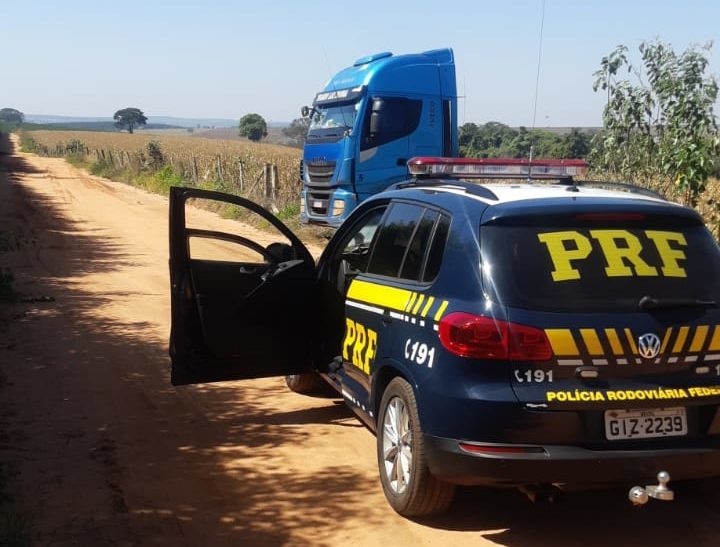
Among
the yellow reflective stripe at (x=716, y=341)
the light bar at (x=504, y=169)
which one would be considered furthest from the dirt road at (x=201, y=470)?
the light bar at (x=504, y=169)

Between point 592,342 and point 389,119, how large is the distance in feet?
33.4

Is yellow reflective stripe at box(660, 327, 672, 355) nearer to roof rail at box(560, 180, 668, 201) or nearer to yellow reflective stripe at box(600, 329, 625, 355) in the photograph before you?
yellow reflective stripe at box(600, 329, 625, 355)

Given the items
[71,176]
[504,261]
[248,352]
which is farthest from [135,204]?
[504,261]

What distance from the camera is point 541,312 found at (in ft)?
11.8

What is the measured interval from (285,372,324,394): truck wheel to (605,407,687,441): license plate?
3.31 metres

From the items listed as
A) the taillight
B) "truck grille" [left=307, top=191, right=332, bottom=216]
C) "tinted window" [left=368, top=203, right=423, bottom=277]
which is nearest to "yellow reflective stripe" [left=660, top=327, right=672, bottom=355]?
the taillight

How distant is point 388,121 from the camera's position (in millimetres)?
13336

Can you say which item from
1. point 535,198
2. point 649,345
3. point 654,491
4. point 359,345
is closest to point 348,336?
point 359,345

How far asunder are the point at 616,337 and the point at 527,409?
1.73ft

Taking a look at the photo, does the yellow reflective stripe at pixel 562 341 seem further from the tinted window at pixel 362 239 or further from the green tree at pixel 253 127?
the green tree at pixel 253 127

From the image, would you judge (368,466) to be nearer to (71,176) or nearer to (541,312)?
(541,312)

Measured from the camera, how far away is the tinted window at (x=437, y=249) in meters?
4.10

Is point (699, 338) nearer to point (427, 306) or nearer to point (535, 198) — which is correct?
point (535, 198)

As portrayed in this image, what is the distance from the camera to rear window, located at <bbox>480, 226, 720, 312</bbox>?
144 inches
